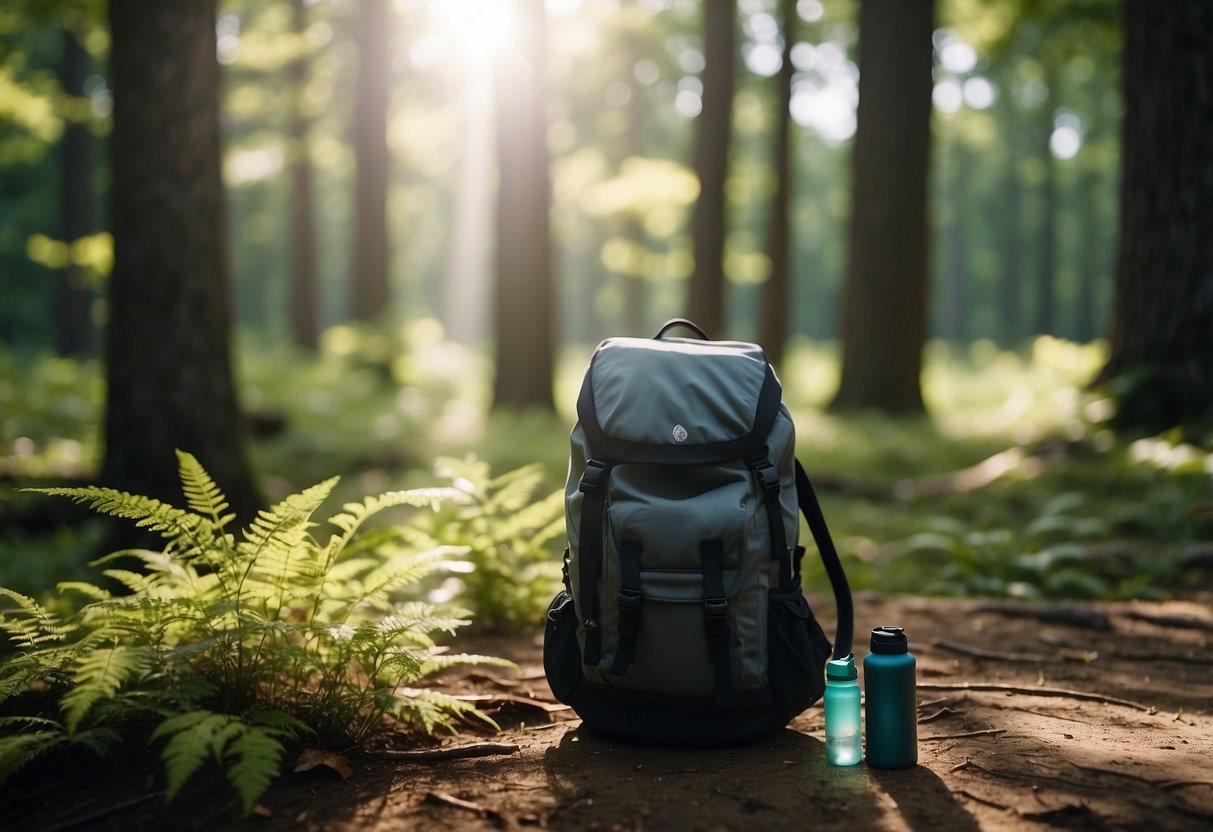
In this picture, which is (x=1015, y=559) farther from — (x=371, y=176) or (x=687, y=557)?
(x=371, y=176)

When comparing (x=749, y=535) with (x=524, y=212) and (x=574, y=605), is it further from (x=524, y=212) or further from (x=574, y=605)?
(x=524, y=212)

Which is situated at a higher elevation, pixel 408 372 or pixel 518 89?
pixel 518 89

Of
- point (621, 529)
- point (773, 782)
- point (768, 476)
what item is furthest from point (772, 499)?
point (773, 782)

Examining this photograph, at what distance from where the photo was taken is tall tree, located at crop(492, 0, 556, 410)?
12742 mm

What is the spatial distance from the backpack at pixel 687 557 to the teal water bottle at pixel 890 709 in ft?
0.86

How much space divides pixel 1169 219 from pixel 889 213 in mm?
4954

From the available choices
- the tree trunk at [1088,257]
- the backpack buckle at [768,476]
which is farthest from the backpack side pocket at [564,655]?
the tree trunk at [1088,257]

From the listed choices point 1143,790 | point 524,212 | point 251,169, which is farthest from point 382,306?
point 1143,790

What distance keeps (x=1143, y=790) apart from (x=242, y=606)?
265 centimetres

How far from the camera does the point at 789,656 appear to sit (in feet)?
10.3

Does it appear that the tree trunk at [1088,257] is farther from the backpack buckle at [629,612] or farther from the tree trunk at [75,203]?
the backpack buckle at [629,612]

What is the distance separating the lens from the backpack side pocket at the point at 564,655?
329 centimetres

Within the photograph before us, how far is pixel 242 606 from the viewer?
10.3ft

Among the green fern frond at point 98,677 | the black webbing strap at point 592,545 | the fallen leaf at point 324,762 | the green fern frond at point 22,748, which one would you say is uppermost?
the black webbing strap at point 592,545
